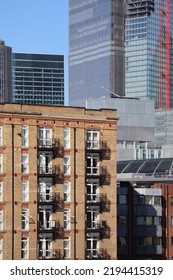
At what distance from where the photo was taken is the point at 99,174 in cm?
11144

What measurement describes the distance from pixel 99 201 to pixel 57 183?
581cm

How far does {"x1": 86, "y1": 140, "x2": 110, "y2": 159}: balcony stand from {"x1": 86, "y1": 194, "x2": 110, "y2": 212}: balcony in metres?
4.43

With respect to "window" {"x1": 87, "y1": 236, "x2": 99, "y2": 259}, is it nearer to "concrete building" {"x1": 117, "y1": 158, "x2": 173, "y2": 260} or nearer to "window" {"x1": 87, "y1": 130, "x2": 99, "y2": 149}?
"window" {"x1": 87, "y1": 130, "x2": 99, "y2": 149}

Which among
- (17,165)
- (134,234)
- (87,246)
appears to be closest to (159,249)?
(134,234)

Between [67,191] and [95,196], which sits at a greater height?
[67,191]

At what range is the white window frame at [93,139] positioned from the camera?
364 feet

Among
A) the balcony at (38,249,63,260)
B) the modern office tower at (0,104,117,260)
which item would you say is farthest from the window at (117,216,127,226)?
the balcony at (38,249,63,260)

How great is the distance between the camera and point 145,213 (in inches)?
5251

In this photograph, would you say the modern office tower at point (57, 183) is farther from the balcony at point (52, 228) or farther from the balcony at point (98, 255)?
the balcony at point (98, 255)

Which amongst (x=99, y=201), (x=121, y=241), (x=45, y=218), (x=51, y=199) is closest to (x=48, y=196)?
(x=51, y=199)

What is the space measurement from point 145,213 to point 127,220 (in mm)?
3276

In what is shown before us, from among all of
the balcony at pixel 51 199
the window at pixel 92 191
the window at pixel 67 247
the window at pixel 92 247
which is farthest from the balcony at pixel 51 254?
the window at pixel 92 191

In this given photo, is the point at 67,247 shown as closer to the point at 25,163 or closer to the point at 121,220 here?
the point at 25,163
